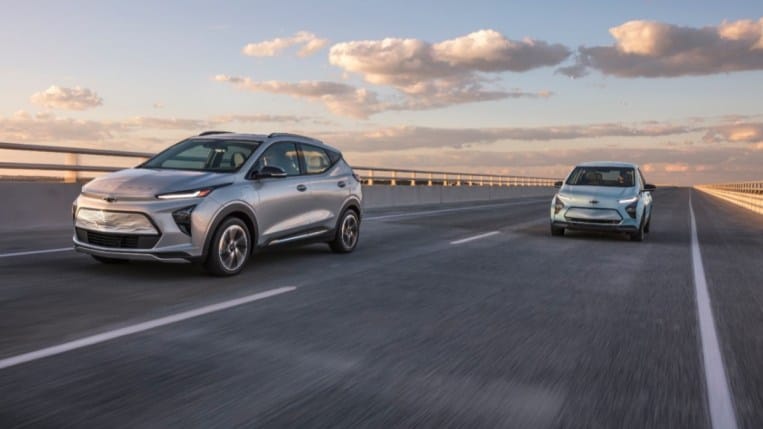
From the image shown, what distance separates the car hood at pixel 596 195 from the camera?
46.5 feet

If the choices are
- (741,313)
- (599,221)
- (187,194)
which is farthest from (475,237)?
(187,194)

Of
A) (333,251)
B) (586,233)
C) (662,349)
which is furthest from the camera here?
(586,233)

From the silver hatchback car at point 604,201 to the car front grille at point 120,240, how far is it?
31.4ft

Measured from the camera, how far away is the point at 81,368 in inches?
162

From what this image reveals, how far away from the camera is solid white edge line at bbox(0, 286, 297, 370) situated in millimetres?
4297

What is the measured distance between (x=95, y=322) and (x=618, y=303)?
4.92 metres

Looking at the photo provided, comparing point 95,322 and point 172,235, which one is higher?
point 172,235

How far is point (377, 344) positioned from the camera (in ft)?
16.5

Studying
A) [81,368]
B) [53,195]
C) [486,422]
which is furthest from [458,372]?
[53,195]

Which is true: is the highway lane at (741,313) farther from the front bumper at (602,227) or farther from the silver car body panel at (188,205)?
Result: the silver car body panel at (188,205)

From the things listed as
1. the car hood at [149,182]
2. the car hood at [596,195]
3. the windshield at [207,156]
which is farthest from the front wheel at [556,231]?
the car hood at [149,182]

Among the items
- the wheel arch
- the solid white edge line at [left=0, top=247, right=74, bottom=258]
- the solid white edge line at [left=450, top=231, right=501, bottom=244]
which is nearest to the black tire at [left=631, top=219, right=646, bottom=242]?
the solid white edge line at [left=450, top=231, right=501, bottom=244]

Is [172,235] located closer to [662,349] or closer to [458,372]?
[458,372]

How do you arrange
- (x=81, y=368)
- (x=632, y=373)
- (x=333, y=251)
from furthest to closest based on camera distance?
1. (x=333, y=251)
2. (x=632, y=373)
3. (x=81, y=368)
